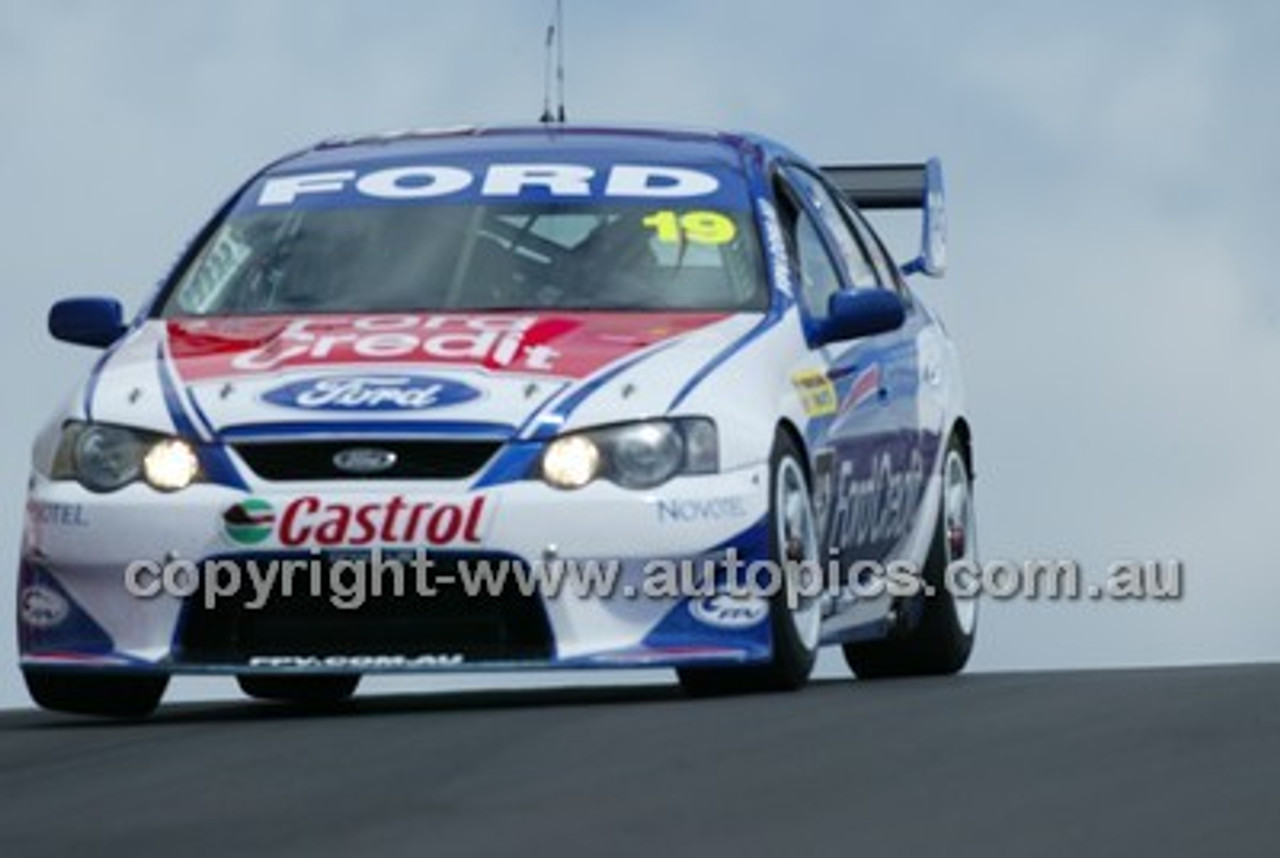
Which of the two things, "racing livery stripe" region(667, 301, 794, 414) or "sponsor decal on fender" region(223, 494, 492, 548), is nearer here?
"sponsor decal on fender" region(223, 494, 492, 548)

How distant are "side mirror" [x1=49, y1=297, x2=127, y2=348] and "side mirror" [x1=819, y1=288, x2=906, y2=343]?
1.93 m

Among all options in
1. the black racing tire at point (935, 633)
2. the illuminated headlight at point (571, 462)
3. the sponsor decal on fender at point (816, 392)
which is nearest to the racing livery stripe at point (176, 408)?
the illuminated headlight at point (571, 462)

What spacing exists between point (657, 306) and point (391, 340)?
2.78 feet

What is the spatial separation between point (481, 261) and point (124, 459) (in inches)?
54.1

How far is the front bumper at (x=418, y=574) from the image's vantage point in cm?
1113

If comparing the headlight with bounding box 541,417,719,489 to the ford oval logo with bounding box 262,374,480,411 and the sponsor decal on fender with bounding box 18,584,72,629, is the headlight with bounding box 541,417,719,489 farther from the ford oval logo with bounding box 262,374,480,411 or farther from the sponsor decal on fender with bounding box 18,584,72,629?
the sponsor decal on fender with bounding box 18,584,72,629

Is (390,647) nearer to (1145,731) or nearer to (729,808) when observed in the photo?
(1145,731)

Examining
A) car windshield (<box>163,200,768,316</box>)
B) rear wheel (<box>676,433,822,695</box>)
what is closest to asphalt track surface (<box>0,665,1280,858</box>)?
rear wheel (<box>676,433,822,695</box>)

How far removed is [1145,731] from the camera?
9703 millimetres

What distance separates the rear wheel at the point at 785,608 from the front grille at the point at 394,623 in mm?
543

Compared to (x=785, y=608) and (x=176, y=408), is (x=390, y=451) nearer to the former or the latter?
(x=176, y=408)

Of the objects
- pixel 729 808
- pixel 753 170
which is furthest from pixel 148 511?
pixel 729 808

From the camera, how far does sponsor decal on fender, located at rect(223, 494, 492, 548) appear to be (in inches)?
437

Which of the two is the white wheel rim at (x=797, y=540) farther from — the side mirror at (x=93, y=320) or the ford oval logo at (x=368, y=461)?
the side mirror at (x=93, y=320)
